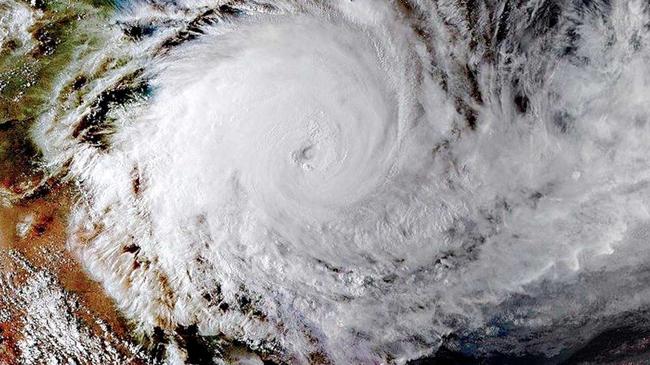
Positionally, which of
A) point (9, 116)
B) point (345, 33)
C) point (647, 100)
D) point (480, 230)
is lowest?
point (9, 116)

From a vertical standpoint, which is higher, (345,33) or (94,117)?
(345,33)

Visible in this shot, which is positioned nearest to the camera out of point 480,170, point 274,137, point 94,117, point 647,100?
point 647,100

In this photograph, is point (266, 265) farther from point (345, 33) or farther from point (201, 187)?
point (345, 33)

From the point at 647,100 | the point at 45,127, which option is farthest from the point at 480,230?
the point at 45,127

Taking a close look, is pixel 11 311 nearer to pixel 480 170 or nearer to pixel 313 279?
pixel 313 279

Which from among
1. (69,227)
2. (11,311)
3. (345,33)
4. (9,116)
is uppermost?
(345,33)

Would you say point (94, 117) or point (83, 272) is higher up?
point (94, 117)

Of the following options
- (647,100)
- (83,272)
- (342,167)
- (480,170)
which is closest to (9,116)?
(83,272)

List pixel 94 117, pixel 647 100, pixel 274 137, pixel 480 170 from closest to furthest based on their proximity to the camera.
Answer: pixel 647 100, pixel 480 170, pixel 274 137, pixel 94 117

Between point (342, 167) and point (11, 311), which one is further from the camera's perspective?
point (11, 311)
